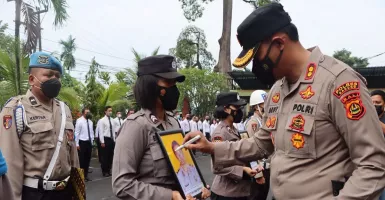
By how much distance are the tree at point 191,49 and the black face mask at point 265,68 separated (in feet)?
97.8

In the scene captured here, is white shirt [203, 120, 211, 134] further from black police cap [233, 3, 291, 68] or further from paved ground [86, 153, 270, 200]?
black police cap [233, 3, 291, 68]

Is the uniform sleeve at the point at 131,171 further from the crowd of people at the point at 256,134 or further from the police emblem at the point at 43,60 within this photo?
the police emblem at the point at 43,60

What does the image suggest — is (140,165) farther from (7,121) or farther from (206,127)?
(206,127)

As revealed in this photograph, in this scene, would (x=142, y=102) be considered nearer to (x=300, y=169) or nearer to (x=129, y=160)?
(x=129, y=160)

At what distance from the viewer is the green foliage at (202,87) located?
21.7 meters

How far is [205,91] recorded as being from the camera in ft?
72.3

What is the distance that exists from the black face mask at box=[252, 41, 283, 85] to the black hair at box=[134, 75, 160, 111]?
709mm

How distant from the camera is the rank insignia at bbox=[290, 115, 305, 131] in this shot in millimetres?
1853

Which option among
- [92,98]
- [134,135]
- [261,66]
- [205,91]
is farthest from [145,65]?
[205,91]

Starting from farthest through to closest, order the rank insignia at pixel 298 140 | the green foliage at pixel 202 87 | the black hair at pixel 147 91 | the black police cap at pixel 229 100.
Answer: the green foliage at pixel 202 87 → the black police cap at pixel 229 100 → the black hair at pixel 147 91 → the rank insignia at pixel 298 140

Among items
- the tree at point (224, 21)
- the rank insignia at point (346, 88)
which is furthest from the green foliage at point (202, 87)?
the rank insignia at point (346, 88)

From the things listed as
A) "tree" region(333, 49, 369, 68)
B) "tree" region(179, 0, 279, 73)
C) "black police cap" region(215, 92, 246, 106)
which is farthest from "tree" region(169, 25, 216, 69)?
"black police cap" region(215, 92, 246, 106)

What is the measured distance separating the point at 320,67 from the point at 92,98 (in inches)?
508

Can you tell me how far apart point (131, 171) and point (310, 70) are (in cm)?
118
